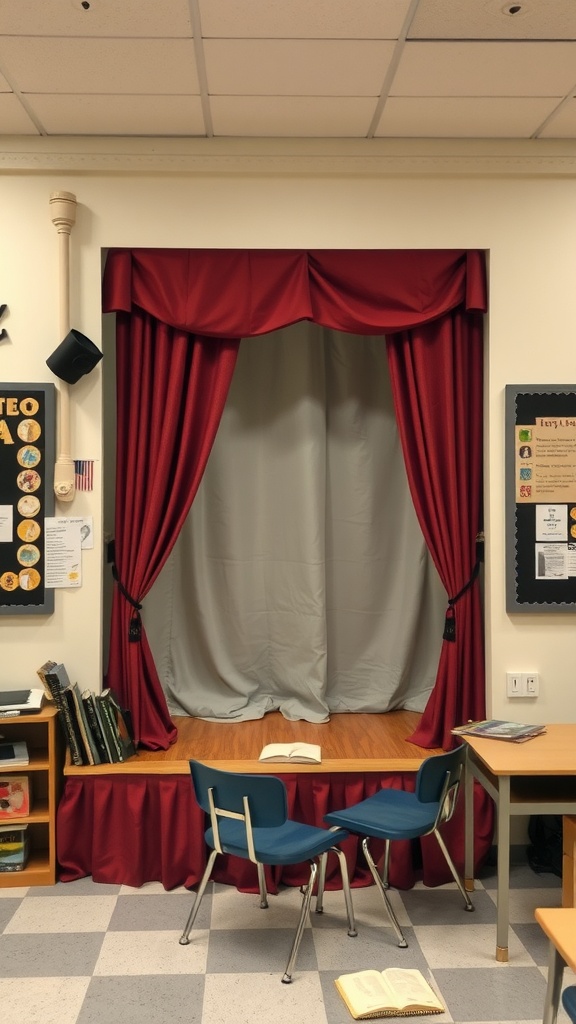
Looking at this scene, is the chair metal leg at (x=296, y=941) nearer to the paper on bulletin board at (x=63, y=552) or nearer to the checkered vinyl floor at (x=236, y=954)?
the checkered vinyl floor at (x=236, y=954)

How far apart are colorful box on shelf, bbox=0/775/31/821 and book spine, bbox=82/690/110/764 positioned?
0.99ft

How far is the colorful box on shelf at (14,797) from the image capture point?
11.3 feet

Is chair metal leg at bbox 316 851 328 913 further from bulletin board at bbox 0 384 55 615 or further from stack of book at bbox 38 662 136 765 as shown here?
bulletin board at bbox 0 384 55 615

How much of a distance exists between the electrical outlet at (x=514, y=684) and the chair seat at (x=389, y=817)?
24.8 inches

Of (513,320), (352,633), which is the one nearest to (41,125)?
(513,320)

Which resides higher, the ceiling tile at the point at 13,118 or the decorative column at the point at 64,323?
the ceiling tile at the point at 13,118

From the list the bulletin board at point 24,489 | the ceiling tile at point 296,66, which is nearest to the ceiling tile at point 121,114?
the ceiling tile at point 296,66

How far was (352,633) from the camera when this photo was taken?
4.38 metres

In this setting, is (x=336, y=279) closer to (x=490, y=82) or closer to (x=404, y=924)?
(x=490, y=82)

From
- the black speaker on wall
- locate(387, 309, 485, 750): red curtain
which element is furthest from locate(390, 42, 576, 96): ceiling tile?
the black speaker on wall

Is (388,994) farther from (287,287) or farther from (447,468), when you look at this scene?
(287,287)

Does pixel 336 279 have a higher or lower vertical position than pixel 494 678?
higher

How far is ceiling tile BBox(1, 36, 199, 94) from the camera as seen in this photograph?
2.88 metres

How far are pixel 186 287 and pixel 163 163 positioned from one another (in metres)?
0.50
